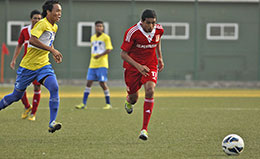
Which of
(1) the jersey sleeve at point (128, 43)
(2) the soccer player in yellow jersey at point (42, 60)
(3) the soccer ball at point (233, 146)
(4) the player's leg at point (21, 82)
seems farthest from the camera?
(4) the player's leg at point (21, 82)

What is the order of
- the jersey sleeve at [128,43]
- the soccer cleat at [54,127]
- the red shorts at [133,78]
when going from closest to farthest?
1. the soccer cleat at [54,127]
2. the jersey sleeve at [128,43]
3. the red shorts at [133,78]

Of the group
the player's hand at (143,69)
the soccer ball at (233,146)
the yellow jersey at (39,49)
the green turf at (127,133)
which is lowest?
the green turf at (127,133)

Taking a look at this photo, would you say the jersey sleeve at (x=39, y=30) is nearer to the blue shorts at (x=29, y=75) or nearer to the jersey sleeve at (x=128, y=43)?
the blue shorts at (x=29, y=75)

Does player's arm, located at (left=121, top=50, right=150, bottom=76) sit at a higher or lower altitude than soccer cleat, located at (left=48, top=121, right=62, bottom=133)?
higher

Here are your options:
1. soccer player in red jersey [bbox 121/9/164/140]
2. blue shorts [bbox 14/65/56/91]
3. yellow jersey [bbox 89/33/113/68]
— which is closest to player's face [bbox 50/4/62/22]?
blue shorts [bbox 14/65/56/91]

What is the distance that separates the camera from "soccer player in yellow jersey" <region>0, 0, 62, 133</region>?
286 inches

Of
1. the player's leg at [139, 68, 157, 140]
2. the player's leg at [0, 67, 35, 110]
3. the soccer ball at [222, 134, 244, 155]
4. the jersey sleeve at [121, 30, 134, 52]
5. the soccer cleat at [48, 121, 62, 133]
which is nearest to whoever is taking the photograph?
the soccer ball at [222, 134, 244, 155]

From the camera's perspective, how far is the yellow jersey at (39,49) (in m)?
7.30

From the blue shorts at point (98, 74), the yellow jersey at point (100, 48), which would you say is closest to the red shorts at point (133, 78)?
the blue shorts at point (98, 74)

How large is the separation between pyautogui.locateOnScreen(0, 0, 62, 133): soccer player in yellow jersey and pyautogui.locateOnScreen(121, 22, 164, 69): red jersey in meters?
1.06

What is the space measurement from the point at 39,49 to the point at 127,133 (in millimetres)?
1780

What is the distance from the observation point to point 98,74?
12312mm

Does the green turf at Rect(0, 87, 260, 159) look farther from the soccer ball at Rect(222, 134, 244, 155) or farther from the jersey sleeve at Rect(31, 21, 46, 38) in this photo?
the jersey sleeve at Rect(31, 21, 46, 38)

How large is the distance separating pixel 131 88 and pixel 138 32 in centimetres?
107
